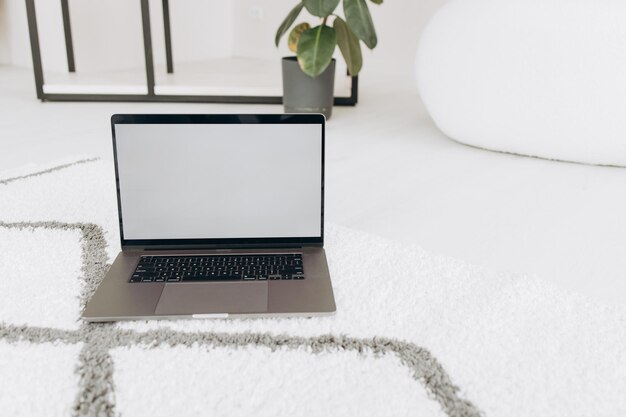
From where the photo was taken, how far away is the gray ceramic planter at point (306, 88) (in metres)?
2.10

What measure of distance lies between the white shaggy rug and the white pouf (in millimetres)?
851

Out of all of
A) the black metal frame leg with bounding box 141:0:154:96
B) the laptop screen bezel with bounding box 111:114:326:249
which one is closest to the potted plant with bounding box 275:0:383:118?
the black metal frame leg with bounding box 141:0:154:96

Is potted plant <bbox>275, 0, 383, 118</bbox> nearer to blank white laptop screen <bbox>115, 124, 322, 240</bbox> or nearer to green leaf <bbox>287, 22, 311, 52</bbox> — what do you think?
green leaf <bbox>287, 22, 311, 52</bbox>

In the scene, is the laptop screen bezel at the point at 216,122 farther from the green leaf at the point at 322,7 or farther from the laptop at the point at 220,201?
the green leaf at the point at 322,7

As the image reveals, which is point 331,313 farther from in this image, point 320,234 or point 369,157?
point 369,157

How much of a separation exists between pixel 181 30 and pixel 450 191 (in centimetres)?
265

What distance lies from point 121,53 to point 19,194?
7.23ft

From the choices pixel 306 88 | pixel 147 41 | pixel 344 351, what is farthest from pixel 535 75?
pixel 147 41

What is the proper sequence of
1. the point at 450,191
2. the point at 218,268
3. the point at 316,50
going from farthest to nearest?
the point at 316,50 → the point at 450,191 → the point at 218,268

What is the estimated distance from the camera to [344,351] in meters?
0.72

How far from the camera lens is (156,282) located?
2.70 ft

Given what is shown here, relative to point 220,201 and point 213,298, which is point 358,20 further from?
point 213,298

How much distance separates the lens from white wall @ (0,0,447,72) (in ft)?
9.96

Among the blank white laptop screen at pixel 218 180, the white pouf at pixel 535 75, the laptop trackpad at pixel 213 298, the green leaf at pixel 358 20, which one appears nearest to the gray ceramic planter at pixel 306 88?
the green leaf at pixel 358 20
